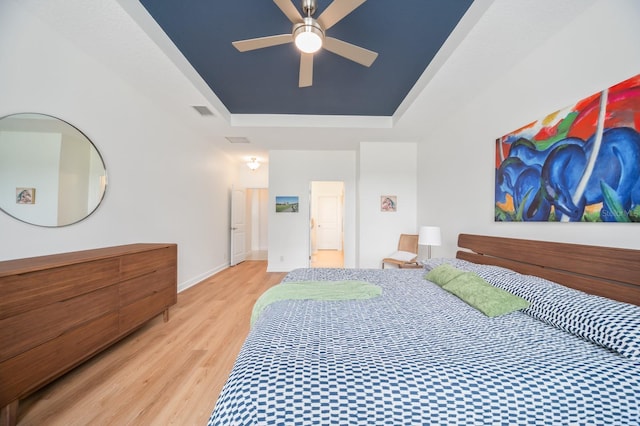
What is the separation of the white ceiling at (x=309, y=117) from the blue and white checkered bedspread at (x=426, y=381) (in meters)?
2.08

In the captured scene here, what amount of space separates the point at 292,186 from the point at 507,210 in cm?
384

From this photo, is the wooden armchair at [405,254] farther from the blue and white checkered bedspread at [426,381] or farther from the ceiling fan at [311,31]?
the ceiling fan at [311,31]

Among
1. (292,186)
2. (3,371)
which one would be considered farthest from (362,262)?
(3,371)

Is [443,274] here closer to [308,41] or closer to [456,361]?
[456,361]

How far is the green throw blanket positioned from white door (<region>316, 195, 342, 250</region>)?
6.66 m

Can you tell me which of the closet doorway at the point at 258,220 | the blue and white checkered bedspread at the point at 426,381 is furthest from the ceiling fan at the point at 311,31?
the closet doorway at the point at 258,220

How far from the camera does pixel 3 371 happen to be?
1.24 meters

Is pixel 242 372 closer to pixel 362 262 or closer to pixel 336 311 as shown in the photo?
pixel 336 311

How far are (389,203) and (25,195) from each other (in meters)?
4.42

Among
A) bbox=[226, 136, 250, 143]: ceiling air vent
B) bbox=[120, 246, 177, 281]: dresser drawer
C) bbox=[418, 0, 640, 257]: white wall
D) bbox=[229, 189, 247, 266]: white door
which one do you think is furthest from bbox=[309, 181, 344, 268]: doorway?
bbox=[120, 246, 177, 281]: dresser drawer

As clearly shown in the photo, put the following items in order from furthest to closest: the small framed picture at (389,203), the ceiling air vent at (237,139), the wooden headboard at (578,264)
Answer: the small framed picture at (389,203)
the ceiling air vent at (237,139)
the wooden headboard at (578,264)

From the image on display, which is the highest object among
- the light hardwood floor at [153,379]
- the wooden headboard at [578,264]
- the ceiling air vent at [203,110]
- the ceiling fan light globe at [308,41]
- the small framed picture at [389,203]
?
the ceiling air vent at [203,110]

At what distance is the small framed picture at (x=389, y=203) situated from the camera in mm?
4402

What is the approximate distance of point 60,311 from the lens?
4.98 ft
